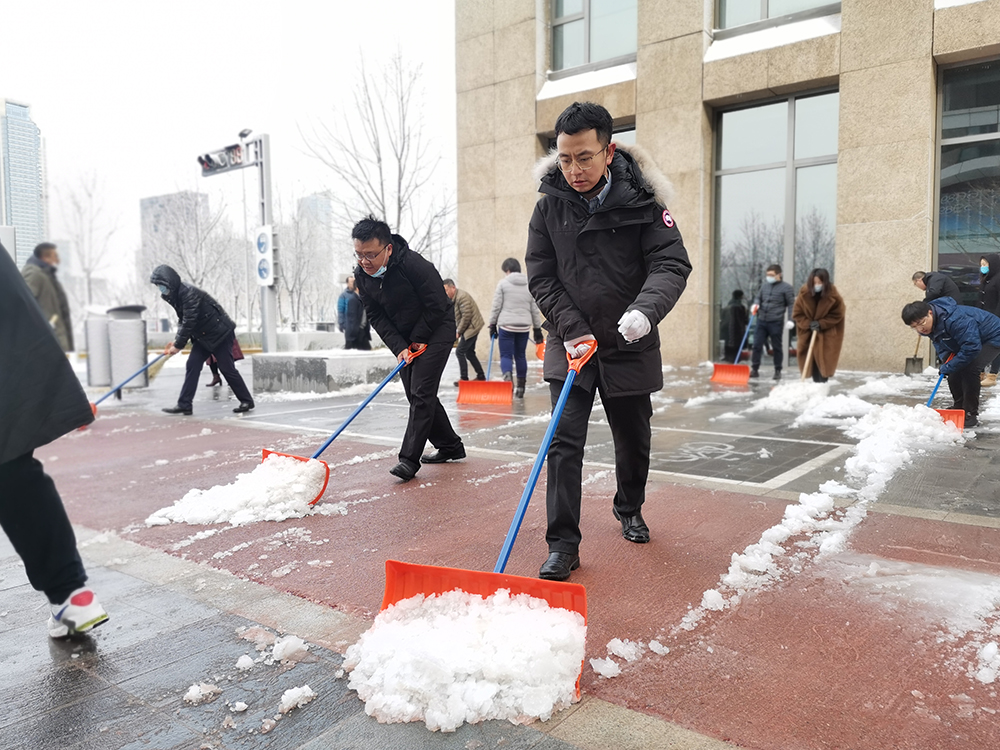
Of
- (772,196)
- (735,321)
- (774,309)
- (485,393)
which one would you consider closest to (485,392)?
(485,393)

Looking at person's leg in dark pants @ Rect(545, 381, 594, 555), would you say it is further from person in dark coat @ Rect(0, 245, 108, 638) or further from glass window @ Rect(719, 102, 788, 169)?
glass window @ Rect(719, 102, 788, 169)

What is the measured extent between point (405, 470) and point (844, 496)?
2892 mm

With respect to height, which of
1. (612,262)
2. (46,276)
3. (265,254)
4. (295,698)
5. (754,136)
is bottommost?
(295,698)

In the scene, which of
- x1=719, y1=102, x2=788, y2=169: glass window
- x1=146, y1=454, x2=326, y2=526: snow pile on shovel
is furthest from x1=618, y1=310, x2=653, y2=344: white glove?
x1=719, y1=102, x2=788, y2=169: glass window

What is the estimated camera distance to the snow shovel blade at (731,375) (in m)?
11.2

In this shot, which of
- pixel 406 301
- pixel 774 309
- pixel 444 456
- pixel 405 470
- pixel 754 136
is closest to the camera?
pixel 405 470

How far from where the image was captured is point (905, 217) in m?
12.2

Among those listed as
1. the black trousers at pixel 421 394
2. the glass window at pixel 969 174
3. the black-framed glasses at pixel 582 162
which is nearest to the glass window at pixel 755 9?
the glass window at pixel 969 174

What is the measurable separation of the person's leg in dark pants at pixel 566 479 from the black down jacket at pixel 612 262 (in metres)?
0.19

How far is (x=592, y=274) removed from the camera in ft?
10.8

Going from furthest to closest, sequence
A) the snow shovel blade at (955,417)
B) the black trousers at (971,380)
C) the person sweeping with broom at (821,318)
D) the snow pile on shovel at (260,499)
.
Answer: the person sweeping with broom at (821,318) → the black trousers at (971,380) → the snow shovel blade at (955,417) → the snow pile on shovel at (260,499)

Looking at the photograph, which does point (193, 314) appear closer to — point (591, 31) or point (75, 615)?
point (75, 615)

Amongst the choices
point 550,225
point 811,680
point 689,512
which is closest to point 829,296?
point 689,512

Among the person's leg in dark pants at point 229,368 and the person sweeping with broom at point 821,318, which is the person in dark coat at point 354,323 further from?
the person sweeping with broom at point 821,318
